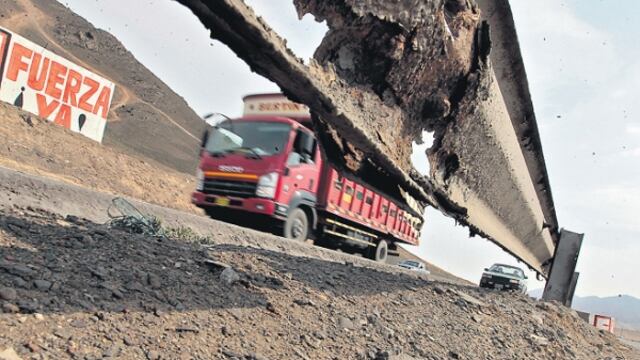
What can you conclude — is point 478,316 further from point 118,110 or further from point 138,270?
point 118,110

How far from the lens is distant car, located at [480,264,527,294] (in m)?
18.4

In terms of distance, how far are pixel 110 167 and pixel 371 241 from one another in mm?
11626

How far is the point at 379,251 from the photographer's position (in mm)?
15727

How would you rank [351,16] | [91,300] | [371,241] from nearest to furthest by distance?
[91,300], [351,16], [371,241]

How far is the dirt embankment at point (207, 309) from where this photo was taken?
5.74ft

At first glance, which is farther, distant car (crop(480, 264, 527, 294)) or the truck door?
distant car (crop(480, 264, 527, 294))

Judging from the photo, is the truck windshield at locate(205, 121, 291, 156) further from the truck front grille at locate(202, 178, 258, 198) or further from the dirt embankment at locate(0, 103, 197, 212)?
the dirt embankment at locate(0, 103, 197, 212)

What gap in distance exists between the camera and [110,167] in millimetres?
18953

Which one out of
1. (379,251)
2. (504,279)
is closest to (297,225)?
(379,251)

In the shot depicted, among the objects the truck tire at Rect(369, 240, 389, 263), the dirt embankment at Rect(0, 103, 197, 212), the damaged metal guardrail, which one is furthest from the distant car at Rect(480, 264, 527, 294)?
A: the damaged metal guardrail

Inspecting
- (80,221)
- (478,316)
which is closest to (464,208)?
(478,316)

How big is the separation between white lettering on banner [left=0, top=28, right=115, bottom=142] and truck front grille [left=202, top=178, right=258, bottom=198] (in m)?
9.57

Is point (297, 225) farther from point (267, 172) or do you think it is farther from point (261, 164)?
point (261, 164)

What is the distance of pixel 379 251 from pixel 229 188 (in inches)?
287
